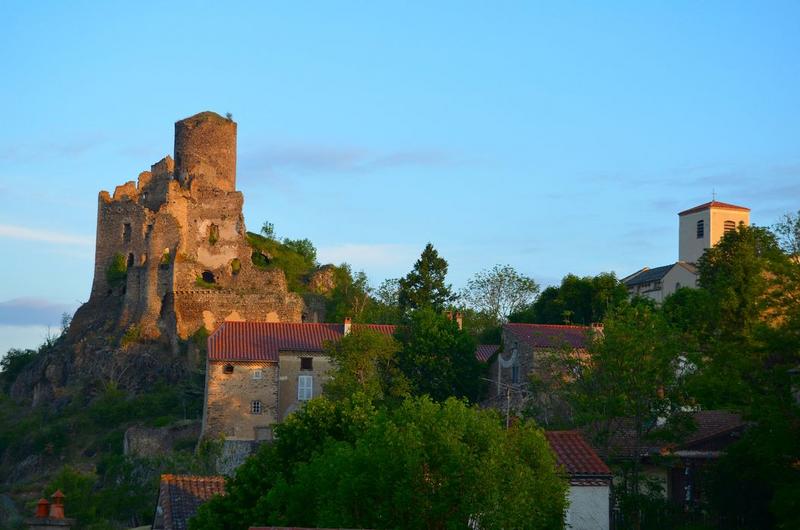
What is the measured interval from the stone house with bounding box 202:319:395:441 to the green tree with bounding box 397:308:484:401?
3.04 m

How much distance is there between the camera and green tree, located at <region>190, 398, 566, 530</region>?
93.3 ft

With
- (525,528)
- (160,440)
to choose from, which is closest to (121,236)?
(160,440)

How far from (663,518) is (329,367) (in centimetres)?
2549

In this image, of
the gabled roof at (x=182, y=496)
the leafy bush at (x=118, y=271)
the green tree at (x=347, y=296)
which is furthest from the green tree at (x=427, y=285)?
the gabled roof at (x=182, y=496)

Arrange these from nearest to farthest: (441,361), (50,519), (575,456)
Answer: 1. (575,456)
2. (50,519)
3. (441,361)

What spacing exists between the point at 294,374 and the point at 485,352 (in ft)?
27.0

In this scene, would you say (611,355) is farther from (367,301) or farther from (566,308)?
(367,301)

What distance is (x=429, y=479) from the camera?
95.7 ft

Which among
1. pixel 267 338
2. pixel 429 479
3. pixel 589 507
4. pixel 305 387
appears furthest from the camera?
pixel 267 338

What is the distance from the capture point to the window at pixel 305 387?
2365 inches

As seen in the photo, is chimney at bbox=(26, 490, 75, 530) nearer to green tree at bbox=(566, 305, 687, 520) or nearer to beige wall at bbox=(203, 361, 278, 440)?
green tree at bbox=(566, 305, 687, 520)

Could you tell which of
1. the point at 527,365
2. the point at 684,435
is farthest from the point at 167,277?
the point at 684,435

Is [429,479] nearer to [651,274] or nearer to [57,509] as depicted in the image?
[57,509]

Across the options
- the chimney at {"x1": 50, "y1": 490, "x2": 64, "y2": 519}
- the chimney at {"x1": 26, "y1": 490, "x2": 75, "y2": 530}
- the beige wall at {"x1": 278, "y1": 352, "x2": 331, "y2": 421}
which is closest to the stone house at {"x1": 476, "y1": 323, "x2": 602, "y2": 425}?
the beige wall at {"x1": 278, "y1": 352, "x2": 331, "y2": 421}
